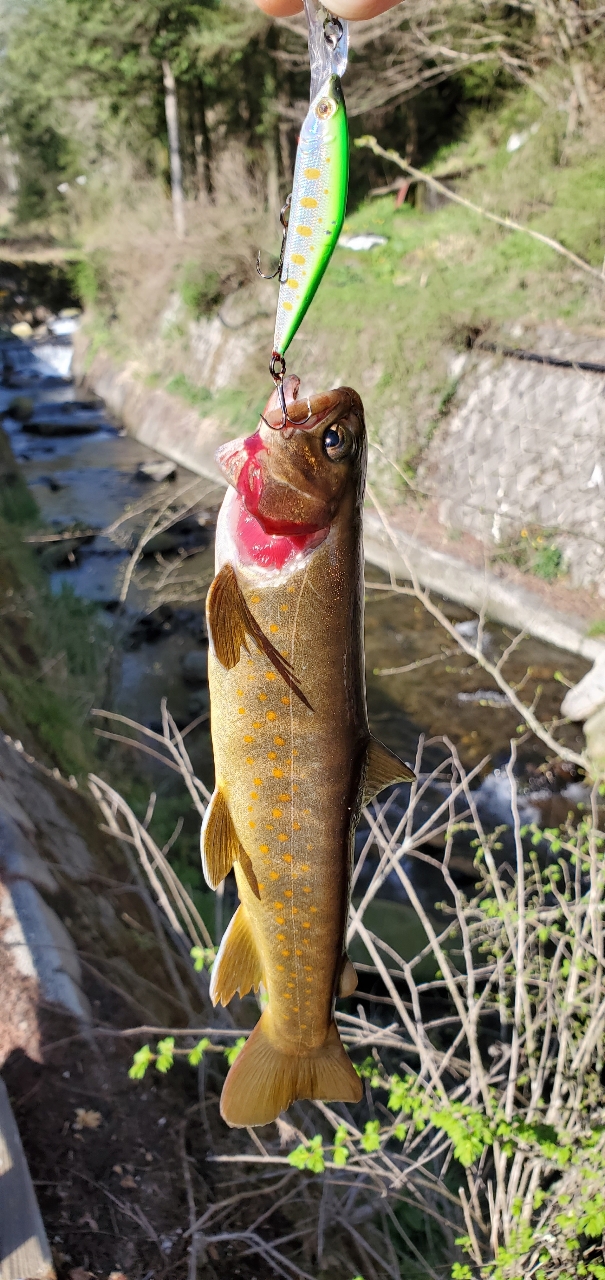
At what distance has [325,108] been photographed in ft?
4.29

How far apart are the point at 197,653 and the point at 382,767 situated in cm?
889

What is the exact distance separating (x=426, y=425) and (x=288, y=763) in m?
12.8

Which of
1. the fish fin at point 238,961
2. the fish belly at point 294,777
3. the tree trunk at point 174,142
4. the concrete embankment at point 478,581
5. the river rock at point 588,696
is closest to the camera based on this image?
the fish belly at point 294,777

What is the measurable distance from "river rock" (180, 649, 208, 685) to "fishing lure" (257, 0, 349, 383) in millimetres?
8412

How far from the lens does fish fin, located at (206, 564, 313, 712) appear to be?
1531mm

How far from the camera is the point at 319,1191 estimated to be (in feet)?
13.5

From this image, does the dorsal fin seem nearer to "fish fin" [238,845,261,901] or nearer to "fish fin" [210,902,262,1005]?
"fish fin" [238,845,261,901]

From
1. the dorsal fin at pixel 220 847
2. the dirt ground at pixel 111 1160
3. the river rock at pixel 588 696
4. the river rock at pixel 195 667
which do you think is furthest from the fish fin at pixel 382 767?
the river rock at pixel 195 667

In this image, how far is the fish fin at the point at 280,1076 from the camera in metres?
1.92

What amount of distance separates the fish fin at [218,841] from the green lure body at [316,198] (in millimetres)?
1022

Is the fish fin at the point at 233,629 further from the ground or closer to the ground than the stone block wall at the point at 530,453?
further from the ground

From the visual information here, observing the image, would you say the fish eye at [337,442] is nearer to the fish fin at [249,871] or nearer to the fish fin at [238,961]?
the fish fin at [249,871]

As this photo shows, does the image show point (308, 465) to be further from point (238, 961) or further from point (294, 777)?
point (238, 961)

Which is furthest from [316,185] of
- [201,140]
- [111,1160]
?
[201,140]
